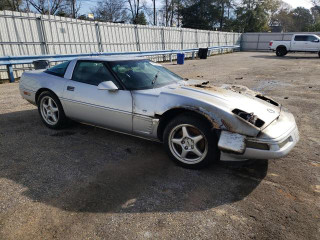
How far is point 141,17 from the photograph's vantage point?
51188mm

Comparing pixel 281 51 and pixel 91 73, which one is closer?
pixel 91 73

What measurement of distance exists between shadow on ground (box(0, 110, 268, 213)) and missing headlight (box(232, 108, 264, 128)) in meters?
0.66

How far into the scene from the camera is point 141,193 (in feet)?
8.70

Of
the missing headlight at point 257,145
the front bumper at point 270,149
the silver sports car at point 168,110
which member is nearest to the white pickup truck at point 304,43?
the silver sports car at point 168,110

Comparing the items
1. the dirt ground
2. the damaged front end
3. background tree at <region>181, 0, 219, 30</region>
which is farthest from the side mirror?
background tree at <region>181, 0, 219, 30</region>

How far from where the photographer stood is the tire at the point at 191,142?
2896mm

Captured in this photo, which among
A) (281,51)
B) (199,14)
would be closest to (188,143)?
(281,51)

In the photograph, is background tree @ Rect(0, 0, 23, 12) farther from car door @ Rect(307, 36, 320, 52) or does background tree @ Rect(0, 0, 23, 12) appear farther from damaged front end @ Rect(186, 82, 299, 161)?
damaged front end @ Rect(186, 82, 299, 161)

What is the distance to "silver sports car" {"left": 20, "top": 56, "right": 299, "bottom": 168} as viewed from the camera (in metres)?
2.72

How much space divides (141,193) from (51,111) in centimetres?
265

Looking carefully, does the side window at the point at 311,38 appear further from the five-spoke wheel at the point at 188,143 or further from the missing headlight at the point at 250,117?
the five-spoke wheel at the point at 188,143

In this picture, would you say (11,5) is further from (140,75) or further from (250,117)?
(250,117)

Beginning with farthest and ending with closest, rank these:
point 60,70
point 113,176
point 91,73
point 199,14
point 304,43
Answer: point 199,14
point 304,43
point 60,70
point 91,73
point 113,176

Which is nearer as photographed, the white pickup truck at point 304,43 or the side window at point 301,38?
the white pickup truck at point 304,43
